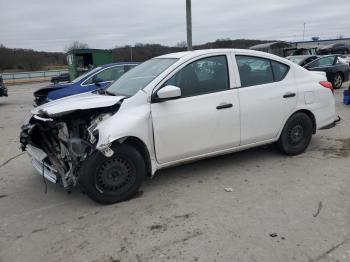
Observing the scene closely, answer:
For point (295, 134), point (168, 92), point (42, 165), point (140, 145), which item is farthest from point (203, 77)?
point (42, 165)

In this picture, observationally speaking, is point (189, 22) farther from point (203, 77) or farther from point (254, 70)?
point (203, 77)

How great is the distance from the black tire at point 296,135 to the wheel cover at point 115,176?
8.28 feet

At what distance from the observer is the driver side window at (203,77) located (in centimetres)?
464

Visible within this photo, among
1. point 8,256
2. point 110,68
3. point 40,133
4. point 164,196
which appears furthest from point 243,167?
point 110,68

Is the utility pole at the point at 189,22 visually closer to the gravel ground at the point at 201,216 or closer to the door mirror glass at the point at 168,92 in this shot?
the gravel ground at the point at 201,216

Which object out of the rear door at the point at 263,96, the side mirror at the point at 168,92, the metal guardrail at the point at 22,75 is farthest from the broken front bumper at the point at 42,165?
the metal guardrail at the point at 22,75

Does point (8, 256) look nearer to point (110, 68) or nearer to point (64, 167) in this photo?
point (64, 167)

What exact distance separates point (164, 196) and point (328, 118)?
3.17 metres

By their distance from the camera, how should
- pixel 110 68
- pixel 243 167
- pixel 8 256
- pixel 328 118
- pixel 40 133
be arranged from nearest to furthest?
pixel 8 256 → pixel 40 133 → pixel 243 167 → pixel 328 118 → pixel 110 68

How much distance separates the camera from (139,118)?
4.24m

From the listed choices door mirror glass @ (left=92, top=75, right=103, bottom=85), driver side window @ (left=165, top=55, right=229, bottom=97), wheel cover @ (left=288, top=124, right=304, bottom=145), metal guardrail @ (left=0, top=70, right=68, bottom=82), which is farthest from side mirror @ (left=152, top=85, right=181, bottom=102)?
metal guardrail @ (left=0, top=70, right=68, bottom=82)

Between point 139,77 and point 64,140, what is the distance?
135 centimetres

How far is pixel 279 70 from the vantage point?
546 centimetres

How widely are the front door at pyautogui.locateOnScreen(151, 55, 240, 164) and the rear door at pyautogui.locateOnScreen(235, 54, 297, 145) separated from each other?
182mm
